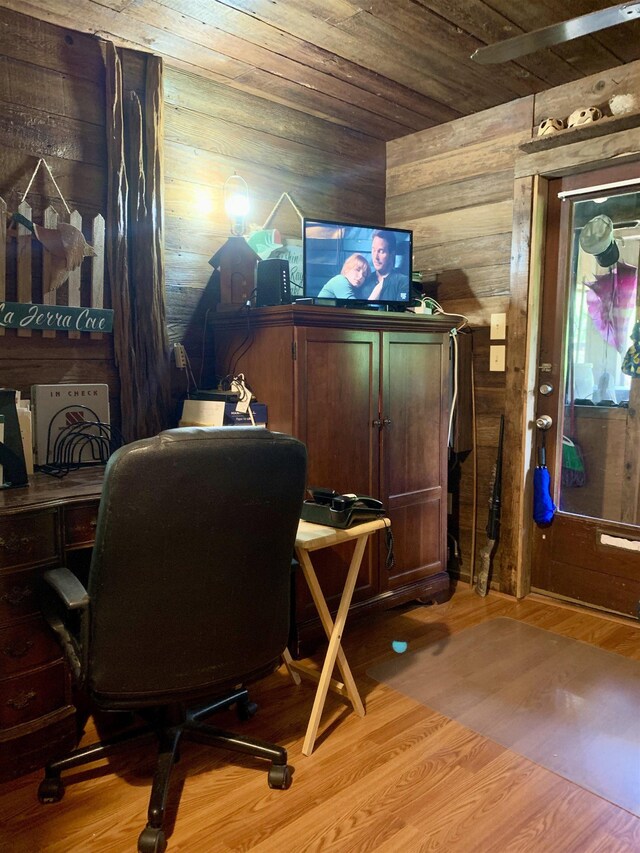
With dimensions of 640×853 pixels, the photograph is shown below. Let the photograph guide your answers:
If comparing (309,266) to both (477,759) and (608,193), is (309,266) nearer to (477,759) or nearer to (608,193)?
(608,193)

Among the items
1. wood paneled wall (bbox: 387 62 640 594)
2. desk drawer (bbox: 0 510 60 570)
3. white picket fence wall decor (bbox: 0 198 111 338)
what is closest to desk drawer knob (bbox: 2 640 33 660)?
desk drawer (bbox: 0 510 60 570)

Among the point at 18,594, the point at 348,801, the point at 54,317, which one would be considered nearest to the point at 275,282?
the point at 54,317

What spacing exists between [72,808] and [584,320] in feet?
9.36

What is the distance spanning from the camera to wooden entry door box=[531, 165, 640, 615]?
2953 millimetres

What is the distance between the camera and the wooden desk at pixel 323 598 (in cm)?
198

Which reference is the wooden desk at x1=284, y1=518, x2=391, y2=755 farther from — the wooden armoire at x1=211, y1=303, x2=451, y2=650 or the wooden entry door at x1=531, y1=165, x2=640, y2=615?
the wooden entry door at x1=531, y1=165, x2=640, y2=615

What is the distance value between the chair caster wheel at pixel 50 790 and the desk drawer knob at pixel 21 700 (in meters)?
0.21

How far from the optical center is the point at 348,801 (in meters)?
1.77

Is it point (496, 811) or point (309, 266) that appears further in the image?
point (309, 266)

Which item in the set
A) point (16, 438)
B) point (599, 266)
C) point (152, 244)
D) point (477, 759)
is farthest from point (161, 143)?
point (477, 759)

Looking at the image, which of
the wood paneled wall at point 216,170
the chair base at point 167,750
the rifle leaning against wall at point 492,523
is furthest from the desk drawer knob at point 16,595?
the rifle leaning against wall at point 492,523

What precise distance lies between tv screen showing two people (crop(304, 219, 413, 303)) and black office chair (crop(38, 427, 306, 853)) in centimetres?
139

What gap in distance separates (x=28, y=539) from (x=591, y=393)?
2.56 metres

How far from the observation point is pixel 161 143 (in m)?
2.67
